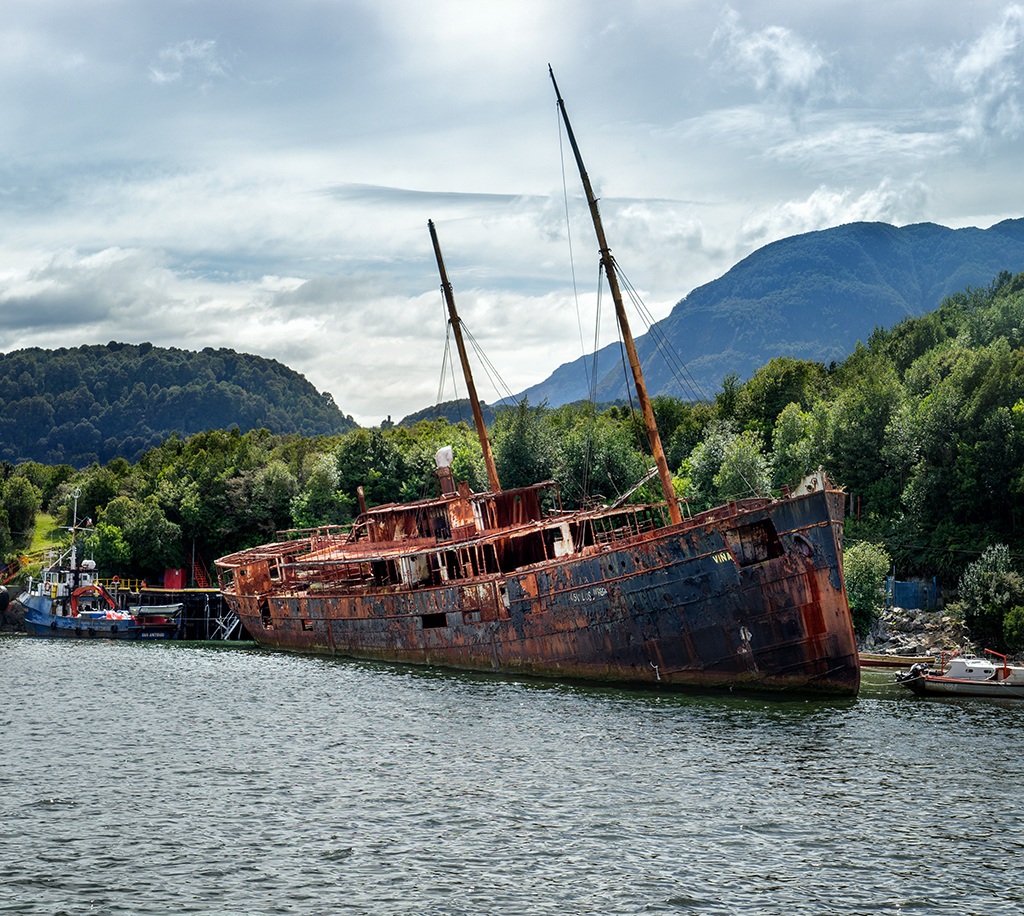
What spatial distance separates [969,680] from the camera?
3728cm

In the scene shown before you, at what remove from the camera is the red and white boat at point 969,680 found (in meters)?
37.0

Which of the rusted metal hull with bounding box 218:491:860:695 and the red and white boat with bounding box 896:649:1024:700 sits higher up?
the rusted metal hull with bounding box 218:491:860:695

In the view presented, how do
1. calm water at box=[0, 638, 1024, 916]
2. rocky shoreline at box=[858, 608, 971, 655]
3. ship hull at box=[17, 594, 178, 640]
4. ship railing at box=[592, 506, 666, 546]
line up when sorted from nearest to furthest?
calm water at box=[0, 638, 1024, 916] → ship railing at box=[592, 506, 666, 546] → rocky shoreline at box=[858, 608, 971, 655] → ship hull at box=[17, 594, 178, 640]

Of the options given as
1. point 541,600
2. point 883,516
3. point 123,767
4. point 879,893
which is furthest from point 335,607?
point 879,893

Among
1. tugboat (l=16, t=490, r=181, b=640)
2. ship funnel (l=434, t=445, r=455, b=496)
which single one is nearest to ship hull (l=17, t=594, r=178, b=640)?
tugboat (l=16, t=490, r=181, b=640)

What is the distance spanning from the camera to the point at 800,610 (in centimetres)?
3534

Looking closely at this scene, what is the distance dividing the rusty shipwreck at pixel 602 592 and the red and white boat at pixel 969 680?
378cm

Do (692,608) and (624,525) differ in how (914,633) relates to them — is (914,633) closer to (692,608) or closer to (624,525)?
(692,608)

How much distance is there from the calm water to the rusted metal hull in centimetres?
165

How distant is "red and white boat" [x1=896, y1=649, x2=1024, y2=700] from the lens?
121ft

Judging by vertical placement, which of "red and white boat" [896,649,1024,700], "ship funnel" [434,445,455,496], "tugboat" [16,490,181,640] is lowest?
"red and white boat" [896,649,1024,700]

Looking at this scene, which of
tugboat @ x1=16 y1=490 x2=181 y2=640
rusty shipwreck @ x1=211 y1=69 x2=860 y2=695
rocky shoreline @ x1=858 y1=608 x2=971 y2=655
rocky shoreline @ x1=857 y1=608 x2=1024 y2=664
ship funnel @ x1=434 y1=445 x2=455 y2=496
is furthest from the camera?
tugboat @ x1=16 y1=490 x2=181 y2=640

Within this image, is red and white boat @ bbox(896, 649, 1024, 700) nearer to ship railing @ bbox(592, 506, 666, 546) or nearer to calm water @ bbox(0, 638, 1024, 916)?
calm water @ bbox(0, 638, 1024, 916)

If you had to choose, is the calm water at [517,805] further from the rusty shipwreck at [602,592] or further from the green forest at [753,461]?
the green forest at [753,461]
